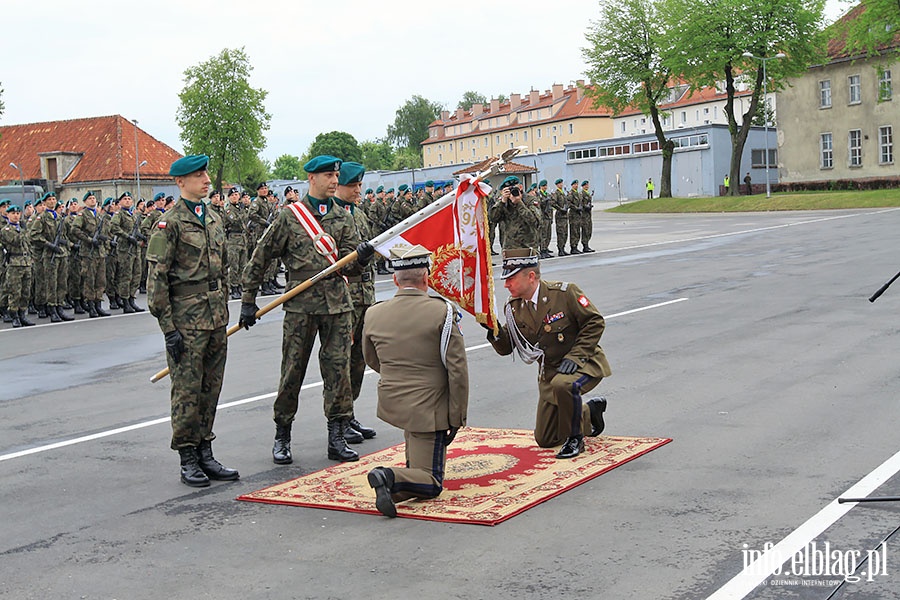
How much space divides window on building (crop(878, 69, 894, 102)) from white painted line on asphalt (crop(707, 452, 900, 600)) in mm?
64391

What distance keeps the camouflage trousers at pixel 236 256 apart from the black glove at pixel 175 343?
55.1 ft

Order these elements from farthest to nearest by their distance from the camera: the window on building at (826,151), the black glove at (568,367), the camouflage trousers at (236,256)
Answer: the window on building at (826,151) → the camouflage trousers at (236,256) → the black glove at (568,367)

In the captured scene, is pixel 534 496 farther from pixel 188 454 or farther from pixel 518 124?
pixel 518 124

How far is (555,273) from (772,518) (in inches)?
746

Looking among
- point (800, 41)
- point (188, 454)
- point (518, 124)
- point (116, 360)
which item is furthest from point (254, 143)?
point (188, 454)

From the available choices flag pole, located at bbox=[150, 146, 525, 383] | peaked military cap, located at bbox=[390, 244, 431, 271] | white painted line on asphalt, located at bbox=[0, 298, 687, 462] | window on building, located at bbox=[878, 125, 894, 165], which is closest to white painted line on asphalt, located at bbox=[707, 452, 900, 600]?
peaked military cap, located at bbox=[390, 244, 431, 271]

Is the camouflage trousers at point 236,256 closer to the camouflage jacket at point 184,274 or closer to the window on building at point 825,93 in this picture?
the camouflage jacket at point 184,274

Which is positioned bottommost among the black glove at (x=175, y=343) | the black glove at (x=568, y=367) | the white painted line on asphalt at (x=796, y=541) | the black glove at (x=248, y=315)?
the white painted line on asphalt at (x=796, y=541)

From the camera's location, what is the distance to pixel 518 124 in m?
141

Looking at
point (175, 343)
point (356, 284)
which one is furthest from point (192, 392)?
point (356, 284)

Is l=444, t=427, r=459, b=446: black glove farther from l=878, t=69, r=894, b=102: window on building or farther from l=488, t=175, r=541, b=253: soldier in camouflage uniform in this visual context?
l=878, t=69, r=894, b=102: window on building

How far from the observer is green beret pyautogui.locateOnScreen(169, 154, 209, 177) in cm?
753

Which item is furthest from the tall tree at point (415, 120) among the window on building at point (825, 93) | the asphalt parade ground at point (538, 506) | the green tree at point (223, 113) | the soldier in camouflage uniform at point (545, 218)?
the asphalt parade ground at point (538, 506)

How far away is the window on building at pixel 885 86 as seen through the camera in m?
65.2
